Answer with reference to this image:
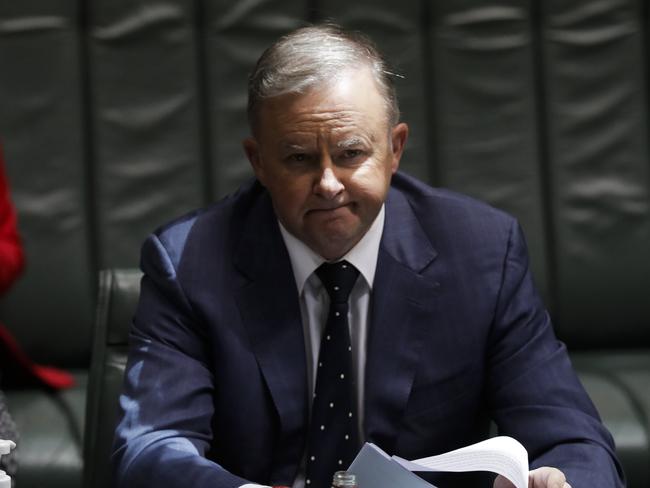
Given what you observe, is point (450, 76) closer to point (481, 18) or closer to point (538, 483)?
point (481, 18)

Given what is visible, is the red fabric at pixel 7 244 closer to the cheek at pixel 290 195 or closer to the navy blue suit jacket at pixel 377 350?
the navy blue suit jacket at pixel 377 350

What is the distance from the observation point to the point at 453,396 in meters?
1.86

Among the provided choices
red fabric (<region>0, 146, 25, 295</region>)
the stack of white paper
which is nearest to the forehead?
the stack of white paper

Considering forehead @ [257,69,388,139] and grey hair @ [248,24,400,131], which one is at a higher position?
grey hair @ [248,24,400,131]

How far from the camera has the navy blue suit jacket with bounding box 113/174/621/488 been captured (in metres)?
1.78

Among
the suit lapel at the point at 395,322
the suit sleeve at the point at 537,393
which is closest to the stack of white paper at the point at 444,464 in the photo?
the suit sleeve at the point at 537,393

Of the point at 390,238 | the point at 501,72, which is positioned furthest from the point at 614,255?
the point at 390,238

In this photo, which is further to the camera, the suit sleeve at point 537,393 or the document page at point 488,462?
the suit sleeve at point 537,393

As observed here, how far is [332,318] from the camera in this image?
6.03 ft

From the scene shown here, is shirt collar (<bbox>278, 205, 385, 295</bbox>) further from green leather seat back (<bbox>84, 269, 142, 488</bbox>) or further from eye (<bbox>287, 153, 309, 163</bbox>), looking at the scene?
green leather seat back (<bbox>84, 269, 142, 488</bbox>)

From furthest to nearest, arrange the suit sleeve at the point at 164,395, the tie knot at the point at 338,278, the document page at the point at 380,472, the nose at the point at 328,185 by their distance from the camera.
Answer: the tie knot at the point at 338,278 < the nose at the point at 328,185 < the suit sleeve at the point at 164,395 < the document page at the point at 380,472

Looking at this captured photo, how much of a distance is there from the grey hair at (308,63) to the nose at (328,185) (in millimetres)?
129

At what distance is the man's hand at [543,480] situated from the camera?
1511 millimetres

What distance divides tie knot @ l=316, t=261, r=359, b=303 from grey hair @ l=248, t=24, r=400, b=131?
0.78 ft
